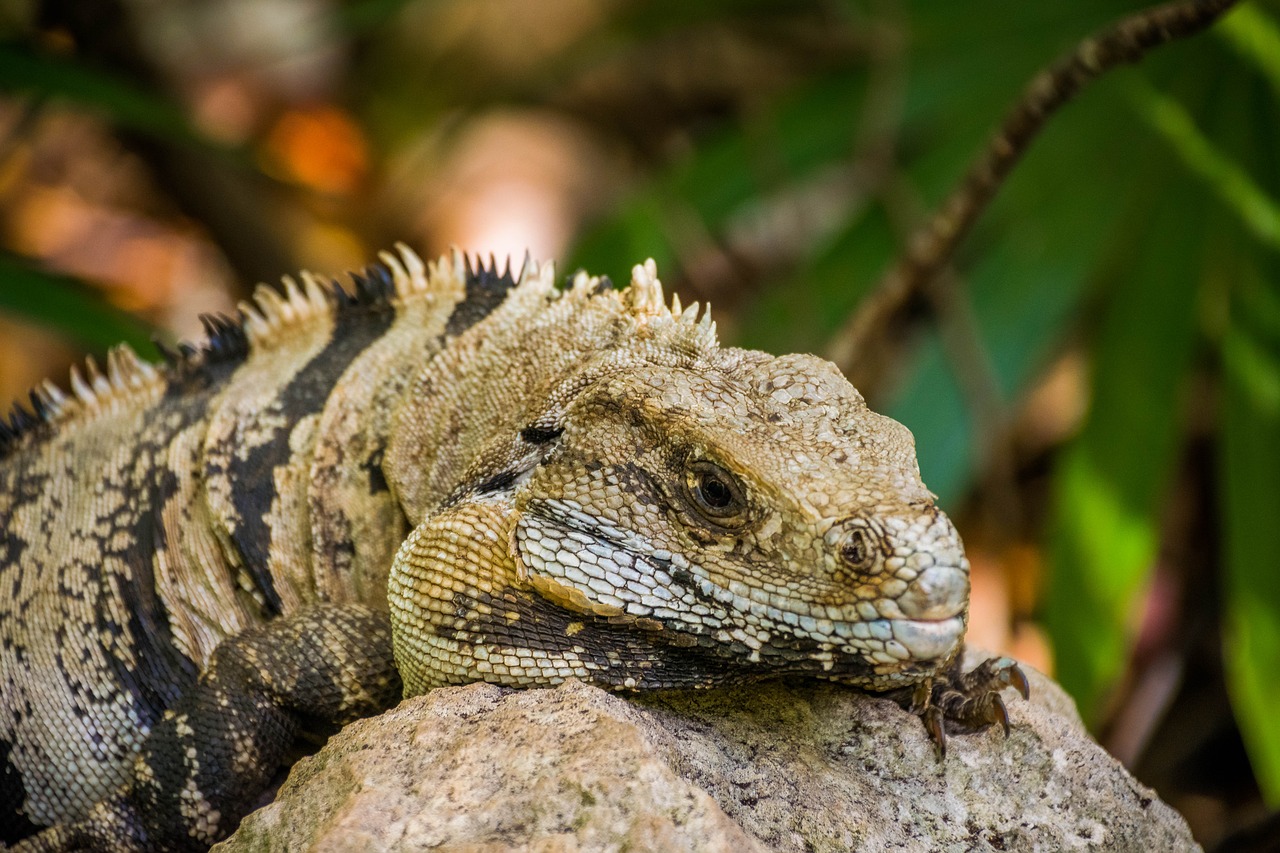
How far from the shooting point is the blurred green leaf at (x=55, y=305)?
4129 millimetres

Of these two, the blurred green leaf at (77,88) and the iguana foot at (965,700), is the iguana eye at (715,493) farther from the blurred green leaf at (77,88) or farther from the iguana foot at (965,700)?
the blurred green leaf at (77,88)

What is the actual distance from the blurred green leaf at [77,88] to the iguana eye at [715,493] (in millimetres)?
3104

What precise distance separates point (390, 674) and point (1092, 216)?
3375 millimetres

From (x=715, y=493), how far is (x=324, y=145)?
820 centimetres

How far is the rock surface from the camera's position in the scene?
2.04m

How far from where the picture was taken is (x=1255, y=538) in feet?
14.7

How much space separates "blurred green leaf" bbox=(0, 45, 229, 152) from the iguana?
1.35 metres

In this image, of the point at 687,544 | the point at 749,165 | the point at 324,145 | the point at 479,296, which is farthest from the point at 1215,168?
the point at 324,145

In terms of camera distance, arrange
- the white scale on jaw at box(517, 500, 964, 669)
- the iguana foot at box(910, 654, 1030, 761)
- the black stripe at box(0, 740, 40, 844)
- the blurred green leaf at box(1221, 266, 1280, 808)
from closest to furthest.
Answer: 1. the white scale on jaw at box(517, 500, 964, 669)
2. the iguana foot at box(910, 654, 1030, 761)
3. the black stripe at box(0, 740, 40, 844)
4. the blurred green leaf at box(1221, 266, 1280, 808)

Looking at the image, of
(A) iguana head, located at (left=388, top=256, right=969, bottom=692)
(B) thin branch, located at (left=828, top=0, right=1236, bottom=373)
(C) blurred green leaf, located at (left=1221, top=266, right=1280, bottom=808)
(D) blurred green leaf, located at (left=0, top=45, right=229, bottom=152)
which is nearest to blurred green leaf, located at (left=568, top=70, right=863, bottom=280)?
(B) thin branch, located at (left=828, top=0, right=1236, bottom=373)

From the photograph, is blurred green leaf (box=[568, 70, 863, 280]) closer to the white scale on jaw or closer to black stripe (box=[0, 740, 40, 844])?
the white scale on jaw

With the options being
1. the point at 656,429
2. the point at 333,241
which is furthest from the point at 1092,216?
the point at 333,241

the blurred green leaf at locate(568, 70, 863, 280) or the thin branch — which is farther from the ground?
the blurred green leaf at locate(568, 70, 863, 280)

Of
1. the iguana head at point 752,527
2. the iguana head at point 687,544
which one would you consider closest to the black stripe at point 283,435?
the iguana head at point 687,544
